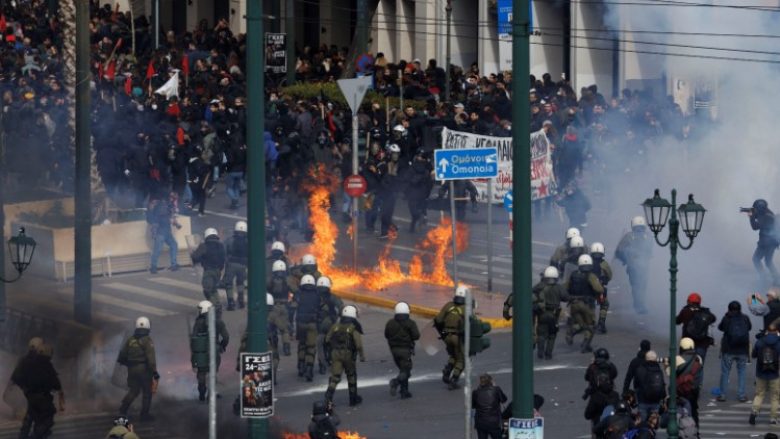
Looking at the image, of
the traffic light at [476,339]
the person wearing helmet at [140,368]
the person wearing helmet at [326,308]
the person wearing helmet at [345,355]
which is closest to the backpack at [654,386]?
the traffic light at [476,339]

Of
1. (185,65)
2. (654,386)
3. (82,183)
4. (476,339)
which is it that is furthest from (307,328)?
(185,65)

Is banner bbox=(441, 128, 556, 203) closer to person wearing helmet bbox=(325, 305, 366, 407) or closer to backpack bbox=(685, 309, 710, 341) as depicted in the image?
backpack bbox=(685, 309, 710, 341)

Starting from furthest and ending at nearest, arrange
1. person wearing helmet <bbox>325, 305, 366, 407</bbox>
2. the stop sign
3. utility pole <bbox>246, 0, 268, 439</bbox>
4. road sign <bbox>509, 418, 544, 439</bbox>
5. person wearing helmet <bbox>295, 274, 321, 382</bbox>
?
the stop sign < person wearing helmet <bbox>295, 274, 321, 382</bbox> < person wearing helmet <bbox>325, 305, 366, 407</bbox> < utility pole <bbox>246, 0, 268, 439</bbox> < road sign <bbox>509, 418, 544, 439</bbox>

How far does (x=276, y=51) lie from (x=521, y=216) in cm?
2862

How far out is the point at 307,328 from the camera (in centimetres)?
2364

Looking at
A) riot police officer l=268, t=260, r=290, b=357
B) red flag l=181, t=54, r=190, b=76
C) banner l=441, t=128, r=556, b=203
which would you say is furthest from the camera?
red flag l=181, t=54, r=190, b=76

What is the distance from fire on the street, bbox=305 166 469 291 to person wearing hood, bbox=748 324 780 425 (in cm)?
850

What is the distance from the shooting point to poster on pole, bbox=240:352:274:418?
50.4 feet

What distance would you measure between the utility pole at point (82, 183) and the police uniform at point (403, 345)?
5298 millimetres

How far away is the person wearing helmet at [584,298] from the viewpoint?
24547mm

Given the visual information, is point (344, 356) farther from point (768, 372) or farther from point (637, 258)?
point (637, 258)

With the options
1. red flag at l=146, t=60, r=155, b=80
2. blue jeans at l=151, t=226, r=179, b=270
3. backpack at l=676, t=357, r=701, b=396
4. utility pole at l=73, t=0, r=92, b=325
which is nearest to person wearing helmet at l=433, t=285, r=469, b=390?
backpack at l=676, t=357, r=701, b=396

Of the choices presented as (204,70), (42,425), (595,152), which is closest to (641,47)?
(595,152)

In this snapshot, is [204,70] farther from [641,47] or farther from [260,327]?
[260,327]
